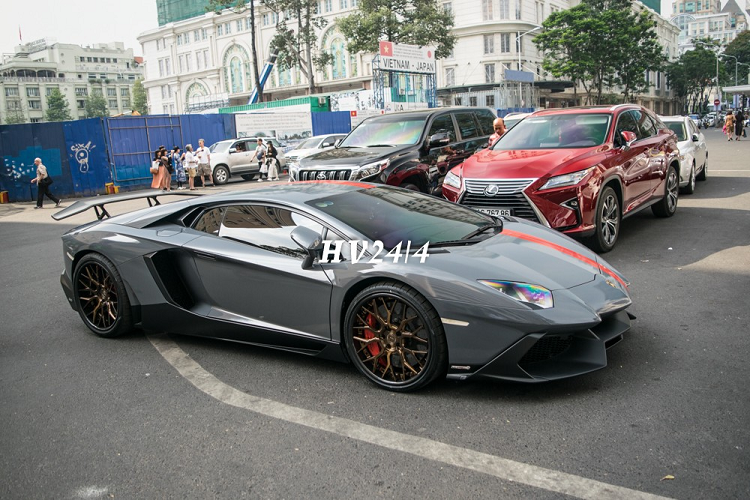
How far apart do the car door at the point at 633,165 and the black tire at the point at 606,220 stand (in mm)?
275

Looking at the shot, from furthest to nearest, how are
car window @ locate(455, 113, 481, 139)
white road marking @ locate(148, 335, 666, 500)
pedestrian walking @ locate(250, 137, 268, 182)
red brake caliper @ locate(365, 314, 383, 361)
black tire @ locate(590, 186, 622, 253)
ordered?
pedestrian walking @ locate(250, 137, 268, 182), car window @ locate(455, 113, 481, 139), black tire @ locate(590, 186, 622, 253), red brake caliper @ locate(365, 314, 383, 361), white road marking @ locate(148, 335, 666, 500)

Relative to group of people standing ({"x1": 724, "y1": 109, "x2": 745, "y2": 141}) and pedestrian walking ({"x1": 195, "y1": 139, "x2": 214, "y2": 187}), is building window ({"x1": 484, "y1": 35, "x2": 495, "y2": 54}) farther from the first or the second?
pedestrian walking ({"x1": 195, "y1": 139, "x2": 214, "y2": 187})

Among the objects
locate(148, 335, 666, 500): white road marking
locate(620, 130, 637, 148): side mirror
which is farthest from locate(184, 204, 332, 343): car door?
locate(620, 130, 637, 148): side mirror

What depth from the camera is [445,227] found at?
14.9 feet

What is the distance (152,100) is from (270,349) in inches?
4311

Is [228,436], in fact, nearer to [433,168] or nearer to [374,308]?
[374,308]

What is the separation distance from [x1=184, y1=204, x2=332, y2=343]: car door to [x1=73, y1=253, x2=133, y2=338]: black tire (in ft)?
2.66

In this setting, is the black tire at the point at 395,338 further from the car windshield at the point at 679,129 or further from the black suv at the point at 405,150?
the car windshield at the point at 679,129

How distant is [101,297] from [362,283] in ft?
8.39

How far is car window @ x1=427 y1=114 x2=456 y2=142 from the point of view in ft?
35.5

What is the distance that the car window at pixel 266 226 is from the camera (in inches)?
169

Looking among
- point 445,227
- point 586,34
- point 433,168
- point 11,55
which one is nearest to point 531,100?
point 586,34

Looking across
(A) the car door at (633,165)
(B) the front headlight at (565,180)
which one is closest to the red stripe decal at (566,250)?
(B) the front headlight at (565,180)

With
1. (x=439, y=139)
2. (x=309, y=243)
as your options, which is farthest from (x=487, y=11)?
(x=309, y=243)
